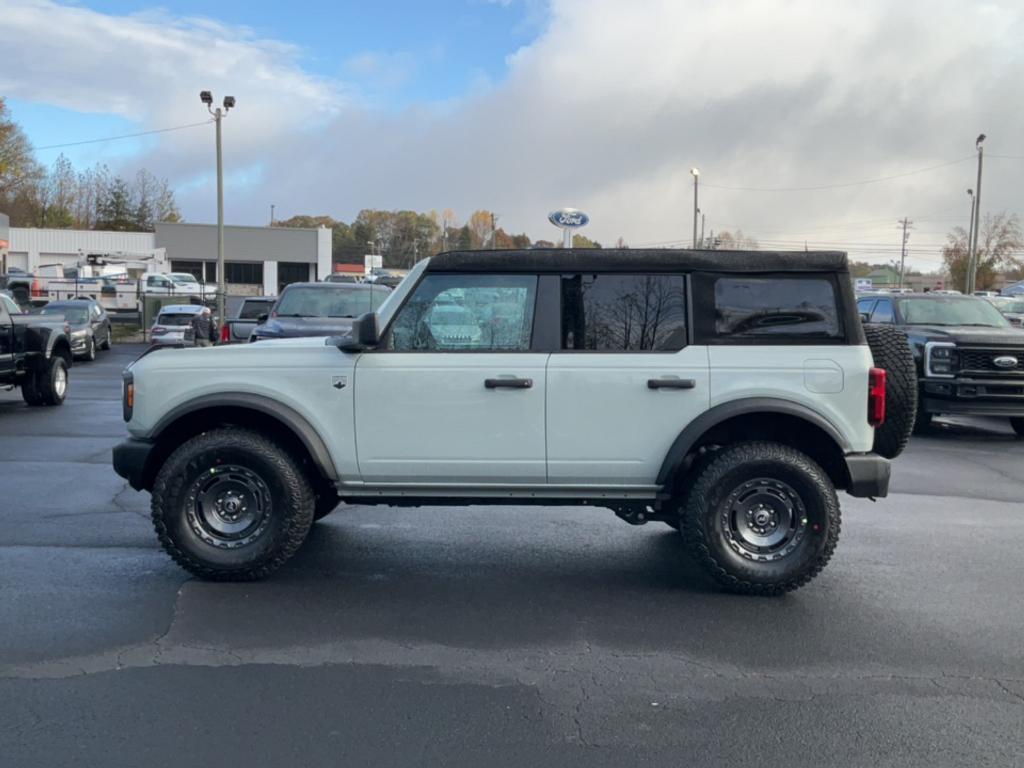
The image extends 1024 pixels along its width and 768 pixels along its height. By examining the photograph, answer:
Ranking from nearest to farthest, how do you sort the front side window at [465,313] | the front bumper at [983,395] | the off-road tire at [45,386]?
the front side window at [465,313] < the front bumper at [983,395] < the off-road tire at [45,386]

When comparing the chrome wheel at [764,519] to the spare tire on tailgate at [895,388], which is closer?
the chrome wheel at [764,519]

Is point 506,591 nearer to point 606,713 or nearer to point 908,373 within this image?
point 606,713

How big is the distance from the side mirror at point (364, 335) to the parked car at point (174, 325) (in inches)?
727

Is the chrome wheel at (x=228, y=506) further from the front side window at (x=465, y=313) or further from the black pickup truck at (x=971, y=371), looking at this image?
the black pickup truck at (x=971, y=371)

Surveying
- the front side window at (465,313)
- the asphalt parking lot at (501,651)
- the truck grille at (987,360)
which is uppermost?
the front side window at (465,313)

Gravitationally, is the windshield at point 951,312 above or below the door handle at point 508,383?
above

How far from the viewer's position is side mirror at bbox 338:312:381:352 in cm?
559

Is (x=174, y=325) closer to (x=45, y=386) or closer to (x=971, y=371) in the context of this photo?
(x=45, y=386)

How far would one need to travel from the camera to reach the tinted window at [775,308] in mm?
5691

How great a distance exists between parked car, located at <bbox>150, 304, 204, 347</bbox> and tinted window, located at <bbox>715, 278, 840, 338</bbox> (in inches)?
762

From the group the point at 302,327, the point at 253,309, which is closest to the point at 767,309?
the point at 302,327

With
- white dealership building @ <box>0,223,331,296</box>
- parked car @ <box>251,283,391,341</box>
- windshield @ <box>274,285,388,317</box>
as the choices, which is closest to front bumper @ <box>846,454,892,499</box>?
parked car @ <box>251,283,391,341</box>

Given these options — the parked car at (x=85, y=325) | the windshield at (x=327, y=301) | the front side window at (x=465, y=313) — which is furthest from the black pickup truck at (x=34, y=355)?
the front side window at (x=465, y=313)

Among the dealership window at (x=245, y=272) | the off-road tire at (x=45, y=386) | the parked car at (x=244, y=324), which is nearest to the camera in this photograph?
the off-road tire at (x=45, y=386)
